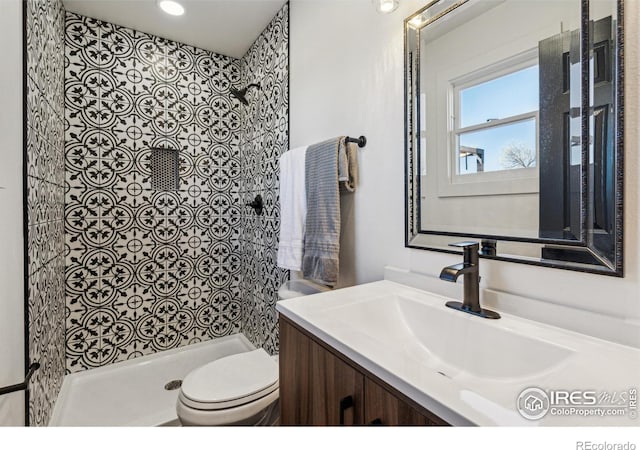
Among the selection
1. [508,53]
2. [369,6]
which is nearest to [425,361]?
[508,53]

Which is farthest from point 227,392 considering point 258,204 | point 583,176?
point 583,176

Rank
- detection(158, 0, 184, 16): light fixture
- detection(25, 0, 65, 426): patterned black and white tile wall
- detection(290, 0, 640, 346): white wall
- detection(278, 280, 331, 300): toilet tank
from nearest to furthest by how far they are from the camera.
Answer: detection(290, 0, 640, 346): white wall < detection(25, 0, 65, 426): patterned black and white tile wall < detection(278, 280, 331, 300): toilet tank < detection(158, 0, 184, 16): light fixture

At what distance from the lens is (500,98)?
84 cm

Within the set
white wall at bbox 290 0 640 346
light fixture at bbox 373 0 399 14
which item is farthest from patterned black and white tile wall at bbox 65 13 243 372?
light fixture at bbox 373 0 399 14

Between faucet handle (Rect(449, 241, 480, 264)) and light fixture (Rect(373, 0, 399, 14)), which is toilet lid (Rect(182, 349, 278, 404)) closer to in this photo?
faucet handle (Rect(449, 241, 480, 264))

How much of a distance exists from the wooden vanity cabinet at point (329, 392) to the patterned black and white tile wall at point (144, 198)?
166cm

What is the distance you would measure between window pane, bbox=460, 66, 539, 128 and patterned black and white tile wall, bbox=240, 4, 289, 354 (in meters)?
1.11

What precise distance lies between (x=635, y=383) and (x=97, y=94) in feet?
8.87

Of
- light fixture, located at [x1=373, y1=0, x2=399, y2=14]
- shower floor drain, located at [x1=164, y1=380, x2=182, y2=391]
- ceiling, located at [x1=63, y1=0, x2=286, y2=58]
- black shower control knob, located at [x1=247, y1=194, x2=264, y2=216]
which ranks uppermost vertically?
ceiling, located at [x1=63, y1=0, x2=286, y2=58]

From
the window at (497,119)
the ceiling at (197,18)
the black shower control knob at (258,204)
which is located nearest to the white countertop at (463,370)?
the window at (497,119)

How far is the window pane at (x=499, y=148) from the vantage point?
778 mm

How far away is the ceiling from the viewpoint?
1.80 metres

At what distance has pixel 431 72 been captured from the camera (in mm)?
1014

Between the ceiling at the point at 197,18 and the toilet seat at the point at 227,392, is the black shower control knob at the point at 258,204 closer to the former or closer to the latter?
the toilet seat at the point at 227,392
